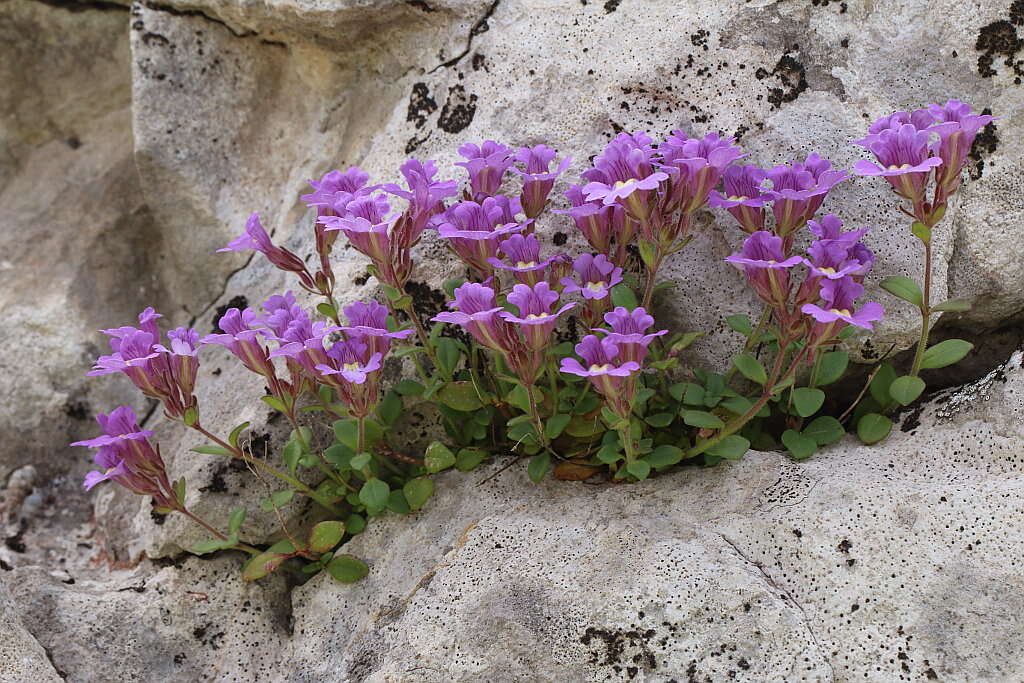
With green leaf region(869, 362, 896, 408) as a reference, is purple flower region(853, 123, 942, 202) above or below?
above

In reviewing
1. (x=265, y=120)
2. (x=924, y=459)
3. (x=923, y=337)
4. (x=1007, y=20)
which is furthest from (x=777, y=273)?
(x=265, y=120)

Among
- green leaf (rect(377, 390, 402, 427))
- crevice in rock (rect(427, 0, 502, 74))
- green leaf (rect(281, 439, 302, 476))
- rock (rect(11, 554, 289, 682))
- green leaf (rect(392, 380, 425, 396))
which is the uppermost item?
crevice in rock (rect(427, 0, 502, 74))

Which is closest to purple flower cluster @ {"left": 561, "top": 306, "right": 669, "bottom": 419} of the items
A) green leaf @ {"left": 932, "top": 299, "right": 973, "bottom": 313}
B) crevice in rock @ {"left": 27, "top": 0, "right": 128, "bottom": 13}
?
green leaf @ {"left": 932, "top": 299, "right": 973, "bottom": 313}

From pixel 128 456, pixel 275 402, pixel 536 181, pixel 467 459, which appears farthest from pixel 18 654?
pixel 536 181

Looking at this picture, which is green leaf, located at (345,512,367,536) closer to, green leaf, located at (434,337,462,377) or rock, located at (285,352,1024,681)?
rock, located at (285,352,1024,681)

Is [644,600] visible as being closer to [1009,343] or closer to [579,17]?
[1009,343]

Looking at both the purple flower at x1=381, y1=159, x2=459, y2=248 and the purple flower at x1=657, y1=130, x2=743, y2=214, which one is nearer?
the purple flower at x1=657, y1=130, x2=743, y2=214

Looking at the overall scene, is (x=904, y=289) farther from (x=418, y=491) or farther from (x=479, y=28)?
(x=479, y=28)

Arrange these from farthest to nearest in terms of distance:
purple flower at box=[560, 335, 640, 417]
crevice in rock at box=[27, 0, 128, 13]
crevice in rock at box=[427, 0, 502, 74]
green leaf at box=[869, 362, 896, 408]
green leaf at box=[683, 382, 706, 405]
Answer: crevice in rock at box=[27, 0, 128, 13] → crevice in rock at box=[427, 0, 502, 74] → green leaf at box=[869, 362, 896, 408] → green leaf at box=[683, 382, 706, 405] → purple flower at box=[560, 335, 640, 417]
